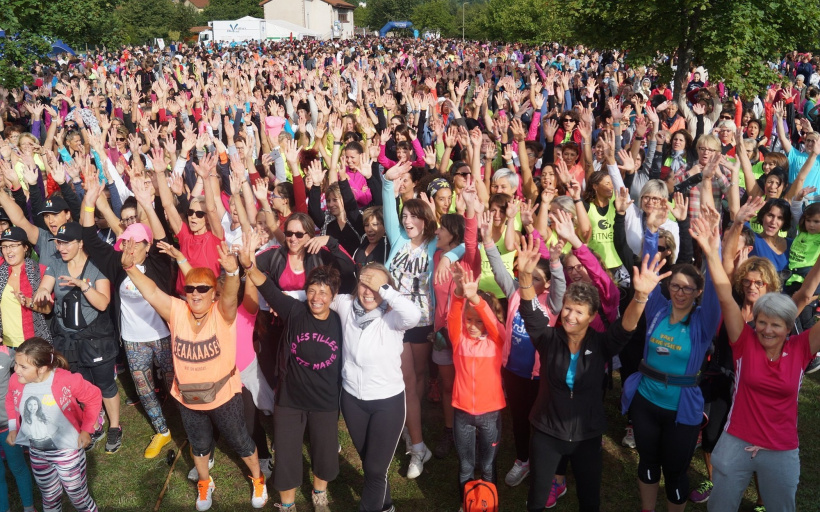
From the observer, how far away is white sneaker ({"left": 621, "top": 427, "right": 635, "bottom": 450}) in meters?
5.13

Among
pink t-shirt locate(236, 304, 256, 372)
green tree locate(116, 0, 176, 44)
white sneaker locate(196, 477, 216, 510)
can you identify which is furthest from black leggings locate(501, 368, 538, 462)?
green tree locate(116, 0, 176, 44)

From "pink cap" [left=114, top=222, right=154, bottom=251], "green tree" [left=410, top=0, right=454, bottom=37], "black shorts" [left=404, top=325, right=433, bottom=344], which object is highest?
"green tree" [left=410, top=0, right=454, bottom=37]

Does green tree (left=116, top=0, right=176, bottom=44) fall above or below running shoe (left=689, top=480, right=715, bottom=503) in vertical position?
above

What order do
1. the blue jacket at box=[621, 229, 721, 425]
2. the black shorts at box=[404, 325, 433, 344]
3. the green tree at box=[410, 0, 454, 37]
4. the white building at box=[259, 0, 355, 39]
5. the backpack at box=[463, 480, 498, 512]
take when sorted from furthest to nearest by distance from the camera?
the white building at box=[259, 0, 355, 39]
the green tree at box=[410, 0, 454, 37]
the black shorts at box=[404, 325, 433, 344]
the backpack at box=[463, 480, 498, 512]
the blue jacket at box=[621, 229, 721, 425]

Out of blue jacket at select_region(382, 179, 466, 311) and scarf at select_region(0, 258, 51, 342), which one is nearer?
blue jacket at select_region(382, 179, 466, 311)

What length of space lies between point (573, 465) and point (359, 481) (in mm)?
1749

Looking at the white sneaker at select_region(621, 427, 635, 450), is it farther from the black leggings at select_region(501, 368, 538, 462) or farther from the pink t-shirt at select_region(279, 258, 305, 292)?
the pink t-shirt at select_region(279, 258, 305, 292)

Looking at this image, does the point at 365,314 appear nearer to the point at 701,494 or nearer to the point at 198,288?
the point at 198,288

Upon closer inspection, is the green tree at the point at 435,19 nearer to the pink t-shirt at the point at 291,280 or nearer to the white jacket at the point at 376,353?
the pink t-shirt at the point at 291,280

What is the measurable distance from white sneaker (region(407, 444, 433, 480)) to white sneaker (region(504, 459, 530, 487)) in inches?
24.9

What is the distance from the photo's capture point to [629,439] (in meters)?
5.14

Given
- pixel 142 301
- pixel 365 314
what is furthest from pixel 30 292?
pixel 365 314

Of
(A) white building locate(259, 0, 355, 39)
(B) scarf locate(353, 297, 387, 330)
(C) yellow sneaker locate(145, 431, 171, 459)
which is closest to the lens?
(B) scarf locate(353, 297, 387, 330)

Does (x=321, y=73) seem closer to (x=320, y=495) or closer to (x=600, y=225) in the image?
(x=600, y=225)
